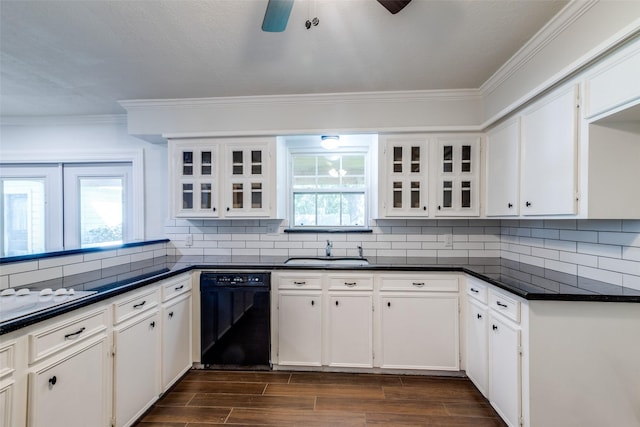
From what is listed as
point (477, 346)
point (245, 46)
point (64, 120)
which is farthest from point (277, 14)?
→ point (64, 120)

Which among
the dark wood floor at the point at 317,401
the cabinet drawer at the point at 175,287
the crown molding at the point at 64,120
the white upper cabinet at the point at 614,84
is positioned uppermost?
the crown molding at the point at 64,120

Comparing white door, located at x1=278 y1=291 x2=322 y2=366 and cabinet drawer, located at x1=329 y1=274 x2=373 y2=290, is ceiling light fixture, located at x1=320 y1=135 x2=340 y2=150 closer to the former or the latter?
cabinet drawer, located at x1=329 y1=274 x2=373 y2=290

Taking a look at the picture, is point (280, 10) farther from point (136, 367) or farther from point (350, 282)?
point (136, 367)

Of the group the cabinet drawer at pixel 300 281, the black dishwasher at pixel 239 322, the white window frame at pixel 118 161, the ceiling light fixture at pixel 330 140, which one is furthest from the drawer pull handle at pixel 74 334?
the ceiling light fixture at pixel 330 140

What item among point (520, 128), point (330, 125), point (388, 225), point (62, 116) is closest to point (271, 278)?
point (388, 225)

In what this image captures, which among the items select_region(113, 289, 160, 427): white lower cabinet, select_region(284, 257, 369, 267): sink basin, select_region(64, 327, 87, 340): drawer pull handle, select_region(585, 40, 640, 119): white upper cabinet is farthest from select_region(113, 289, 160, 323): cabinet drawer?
select_region(585, 40, 640, 119): white upper cabinet

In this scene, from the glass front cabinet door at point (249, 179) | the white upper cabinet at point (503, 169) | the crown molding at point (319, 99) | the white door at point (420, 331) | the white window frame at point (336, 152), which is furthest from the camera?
the white window frame at point (336, 152)

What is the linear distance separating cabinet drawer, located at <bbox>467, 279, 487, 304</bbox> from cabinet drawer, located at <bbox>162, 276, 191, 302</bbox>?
2.34 meters

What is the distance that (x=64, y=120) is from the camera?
3398 mm

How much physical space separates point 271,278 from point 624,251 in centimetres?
237

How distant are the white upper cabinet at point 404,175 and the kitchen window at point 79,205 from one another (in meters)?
2.89

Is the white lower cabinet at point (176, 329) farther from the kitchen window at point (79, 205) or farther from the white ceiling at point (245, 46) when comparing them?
the white ceiling at point (245, 46)

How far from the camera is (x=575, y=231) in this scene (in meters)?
2.02

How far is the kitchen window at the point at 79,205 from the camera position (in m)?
3.42
